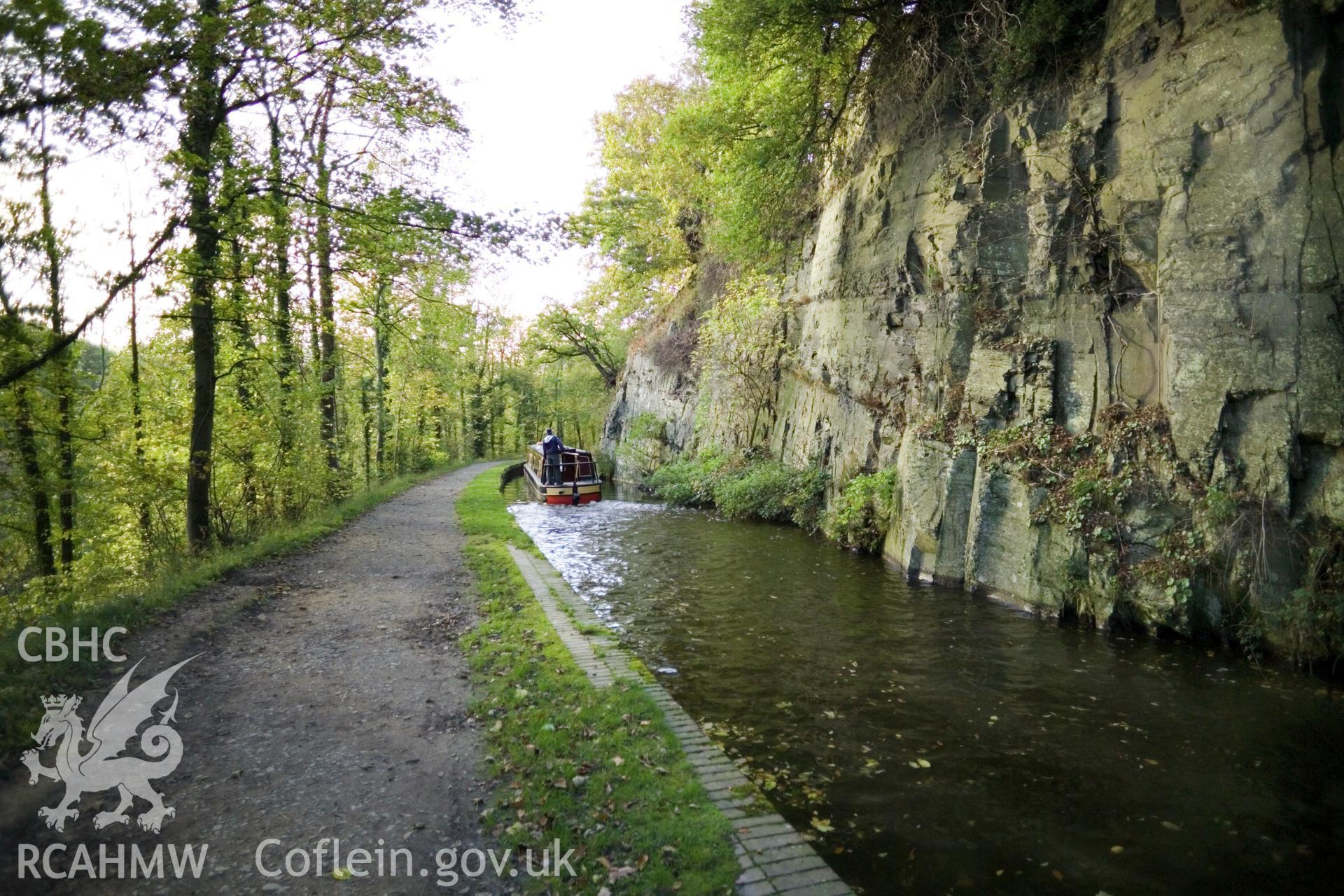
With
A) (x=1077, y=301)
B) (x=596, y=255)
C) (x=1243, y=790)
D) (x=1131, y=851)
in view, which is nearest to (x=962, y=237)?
(x=1077, y=301)

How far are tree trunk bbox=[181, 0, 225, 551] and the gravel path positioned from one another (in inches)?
76.0

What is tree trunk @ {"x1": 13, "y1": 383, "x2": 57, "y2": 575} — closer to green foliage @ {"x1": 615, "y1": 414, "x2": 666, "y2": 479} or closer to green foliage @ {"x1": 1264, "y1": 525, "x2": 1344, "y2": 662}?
green foliage @ {"x1": 1264, "y1": 525, "x2": 1344, "y2": 662}

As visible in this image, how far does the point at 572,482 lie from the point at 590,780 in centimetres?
1866

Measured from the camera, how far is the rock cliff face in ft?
24.3

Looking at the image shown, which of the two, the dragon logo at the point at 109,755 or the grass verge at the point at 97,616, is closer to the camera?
the dragon logo at the point at 109,755

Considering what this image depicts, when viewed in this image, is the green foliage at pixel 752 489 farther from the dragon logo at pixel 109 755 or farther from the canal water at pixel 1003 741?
the dragon logo at pixel 109 755

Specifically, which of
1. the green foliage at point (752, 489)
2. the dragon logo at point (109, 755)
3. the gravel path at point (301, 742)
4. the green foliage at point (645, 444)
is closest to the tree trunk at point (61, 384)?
the gravel path at point (301, 742)

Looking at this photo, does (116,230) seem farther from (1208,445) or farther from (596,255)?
(596,255)

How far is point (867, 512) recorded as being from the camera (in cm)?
1353

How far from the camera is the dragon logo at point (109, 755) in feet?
13.4

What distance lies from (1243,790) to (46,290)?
11902mm

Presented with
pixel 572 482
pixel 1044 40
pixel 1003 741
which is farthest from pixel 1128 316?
pixel 572 482

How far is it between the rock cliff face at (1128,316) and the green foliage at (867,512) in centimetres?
46

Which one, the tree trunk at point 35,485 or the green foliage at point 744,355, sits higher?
the green foliage at point 744,355
